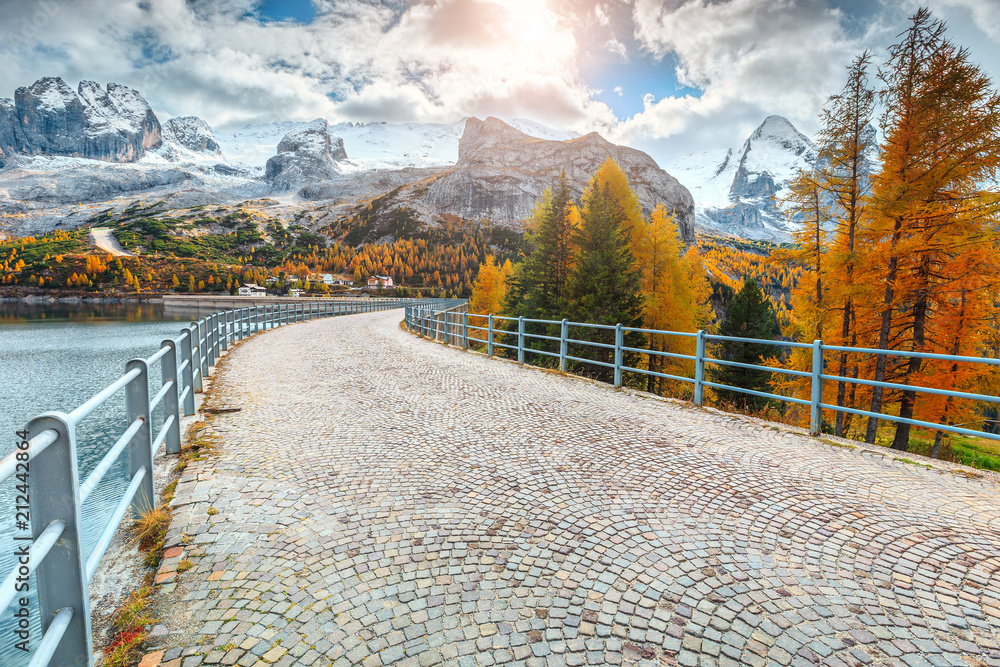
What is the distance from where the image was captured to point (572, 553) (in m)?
3.04

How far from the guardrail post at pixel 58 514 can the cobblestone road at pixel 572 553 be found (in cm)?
53

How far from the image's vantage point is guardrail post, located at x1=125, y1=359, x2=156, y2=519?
140 inches

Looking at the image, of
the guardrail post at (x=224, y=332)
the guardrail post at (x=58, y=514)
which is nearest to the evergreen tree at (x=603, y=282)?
the guardrail post at (x=224, y=332)

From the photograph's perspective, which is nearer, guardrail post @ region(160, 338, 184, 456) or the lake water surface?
the lake water surface

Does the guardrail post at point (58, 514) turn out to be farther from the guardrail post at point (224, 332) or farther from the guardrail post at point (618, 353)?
the guardrail post at point (224, 332)

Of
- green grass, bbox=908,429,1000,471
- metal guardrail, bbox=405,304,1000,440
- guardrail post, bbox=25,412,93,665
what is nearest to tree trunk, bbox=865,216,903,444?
green grass, bbox=908,429,1000,471

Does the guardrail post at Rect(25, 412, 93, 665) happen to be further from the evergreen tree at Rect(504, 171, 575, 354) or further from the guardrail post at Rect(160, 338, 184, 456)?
the evergreen tree at Rect(504, 171, 575, 354)

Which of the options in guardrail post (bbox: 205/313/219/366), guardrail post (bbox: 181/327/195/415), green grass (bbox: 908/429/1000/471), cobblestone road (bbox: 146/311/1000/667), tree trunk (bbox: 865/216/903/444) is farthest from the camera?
green grass (bbox: 908/429/1000/471)

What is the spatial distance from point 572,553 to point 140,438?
10.9 feet

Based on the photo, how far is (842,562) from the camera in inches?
116

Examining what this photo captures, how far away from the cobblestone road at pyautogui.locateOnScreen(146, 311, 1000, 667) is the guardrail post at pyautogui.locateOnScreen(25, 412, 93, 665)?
1.73 feet

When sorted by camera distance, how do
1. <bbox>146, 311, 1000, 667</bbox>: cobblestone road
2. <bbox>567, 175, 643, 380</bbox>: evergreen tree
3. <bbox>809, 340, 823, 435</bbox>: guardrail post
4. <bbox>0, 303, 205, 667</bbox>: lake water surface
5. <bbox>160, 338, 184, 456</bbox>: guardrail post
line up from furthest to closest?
<bbox>567, 175, 643, 380</bbox>: evergreen tree < <bbox>809, 340, 823, 435</bbox>: guardrail post < <bbox>160, 338, 184, 456</bbox>: guardrail post < <bbox>0, 303, 205, 667</bbox>: lake water surface < <bbox>146, 311, 1000, 667</bbox>: cobblestone road

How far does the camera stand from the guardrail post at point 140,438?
3.56 meters

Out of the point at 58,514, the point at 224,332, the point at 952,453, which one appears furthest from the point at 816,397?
the point at 952,453
